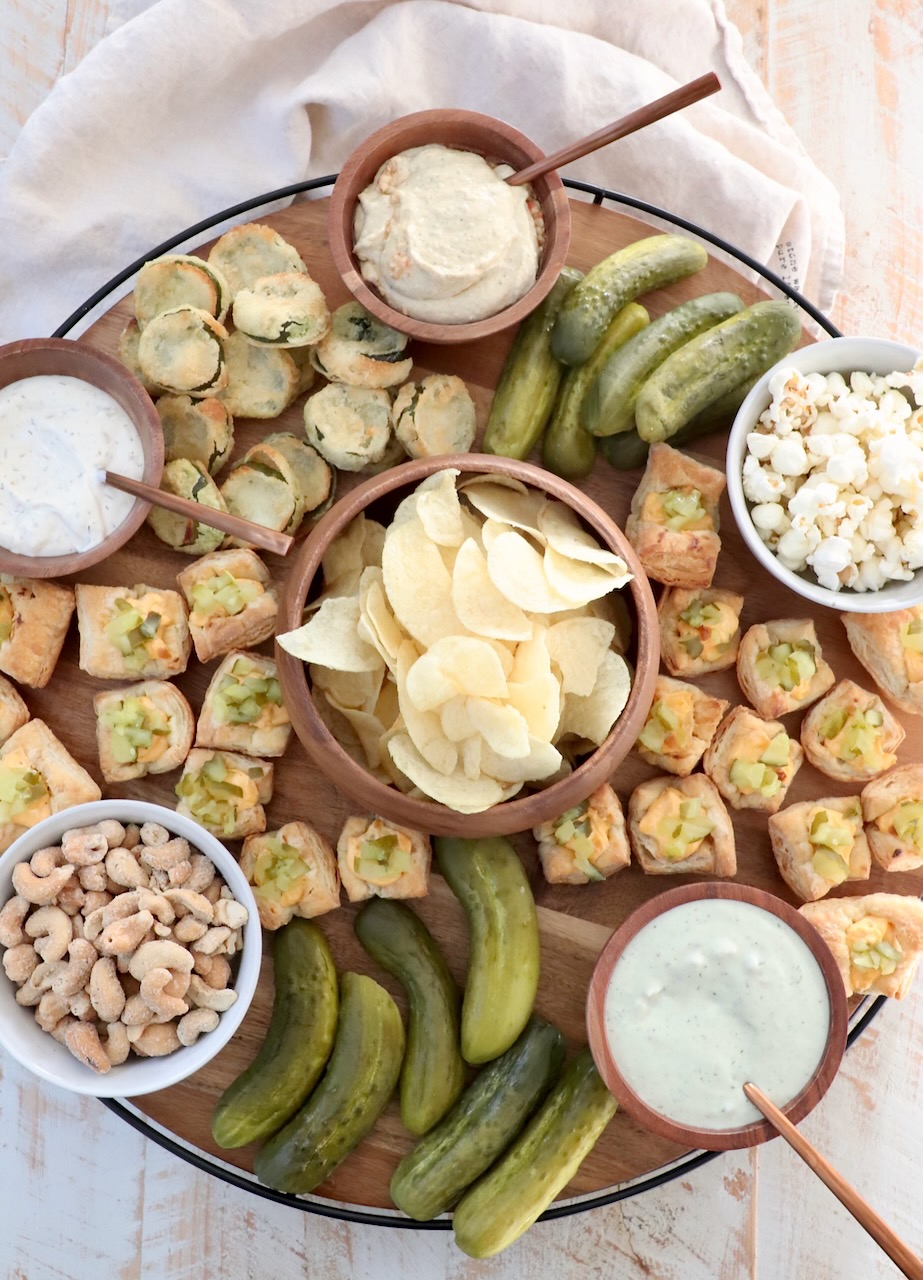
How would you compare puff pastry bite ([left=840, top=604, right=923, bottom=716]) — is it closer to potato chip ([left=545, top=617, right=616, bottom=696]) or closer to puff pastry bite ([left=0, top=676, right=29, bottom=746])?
potato chip ([left=545, top=617, right=616, bottom=696])

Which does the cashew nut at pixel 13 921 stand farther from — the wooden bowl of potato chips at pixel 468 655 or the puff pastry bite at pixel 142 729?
the wooden bowl of potato chips at pixel 468 655

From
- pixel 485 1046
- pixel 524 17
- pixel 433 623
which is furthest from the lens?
pixel 524 17

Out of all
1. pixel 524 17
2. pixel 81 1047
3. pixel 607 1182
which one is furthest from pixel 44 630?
pixel 524 17

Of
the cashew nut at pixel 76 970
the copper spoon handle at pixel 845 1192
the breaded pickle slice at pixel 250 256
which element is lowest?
the copper spoon handle at pixel 845 1192

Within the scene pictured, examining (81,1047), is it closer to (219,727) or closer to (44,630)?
(219,727)

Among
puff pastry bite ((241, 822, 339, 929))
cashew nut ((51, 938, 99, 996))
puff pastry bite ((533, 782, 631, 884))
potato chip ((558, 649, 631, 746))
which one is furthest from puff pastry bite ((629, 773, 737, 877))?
cashew nut ((51, 938, 99, 996))

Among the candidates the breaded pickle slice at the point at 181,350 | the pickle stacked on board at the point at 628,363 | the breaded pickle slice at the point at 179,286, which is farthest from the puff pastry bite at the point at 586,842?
the breaded pickle slice at the point at 179,286

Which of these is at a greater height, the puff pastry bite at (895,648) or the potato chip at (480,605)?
the potato chip at (480,605)
